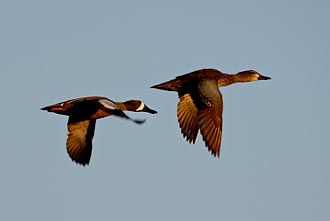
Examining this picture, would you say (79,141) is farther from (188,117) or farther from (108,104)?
(188,117)

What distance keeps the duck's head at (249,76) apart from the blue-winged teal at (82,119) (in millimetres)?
3110

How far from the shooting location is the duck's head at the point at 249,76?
32.9 m

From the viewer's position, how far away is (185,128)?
100 ft

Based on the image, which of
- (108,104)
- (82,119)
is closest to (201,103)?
(108,104)

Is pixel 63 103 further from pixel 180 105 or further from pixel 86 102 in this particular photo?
pixel 180 105

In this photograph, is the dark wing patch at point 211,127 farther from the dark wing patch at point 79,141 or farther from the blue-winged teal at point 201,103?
the dark wing patch at point 79,141

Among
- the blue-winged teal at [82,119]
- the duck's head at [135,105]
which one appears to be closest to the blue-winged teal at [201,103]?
the blue-winged teal at [82,119]

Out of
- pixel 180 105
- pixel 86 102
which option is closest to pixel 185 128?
pixel 180 105

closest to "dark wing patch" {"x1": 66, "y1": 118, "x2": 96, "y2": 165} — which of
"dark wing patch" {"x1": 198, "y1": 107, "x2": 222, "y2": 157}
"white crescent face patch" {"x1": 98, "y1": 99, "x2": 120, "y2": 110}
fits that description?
"white crescent face patch" {"x1": 98, "y1": 99, "x2": 120, "y2": 110}

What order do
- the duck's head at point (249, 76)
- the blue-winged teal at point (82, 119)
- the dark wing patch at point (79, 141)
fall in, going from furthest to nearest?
the duck's head at point (249, 76) < the dark wing patch at point (79, 141) < the blue-winged teal at point (82, 119)

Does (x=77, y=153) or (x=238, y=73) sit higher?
Result: (x=238, y=73)

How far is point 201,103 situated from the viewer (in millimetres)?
30016

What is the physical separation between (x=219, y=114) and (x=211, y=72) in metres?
2.26

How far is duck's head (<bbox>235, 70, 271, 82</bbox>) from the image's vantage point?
32938 millimetres
